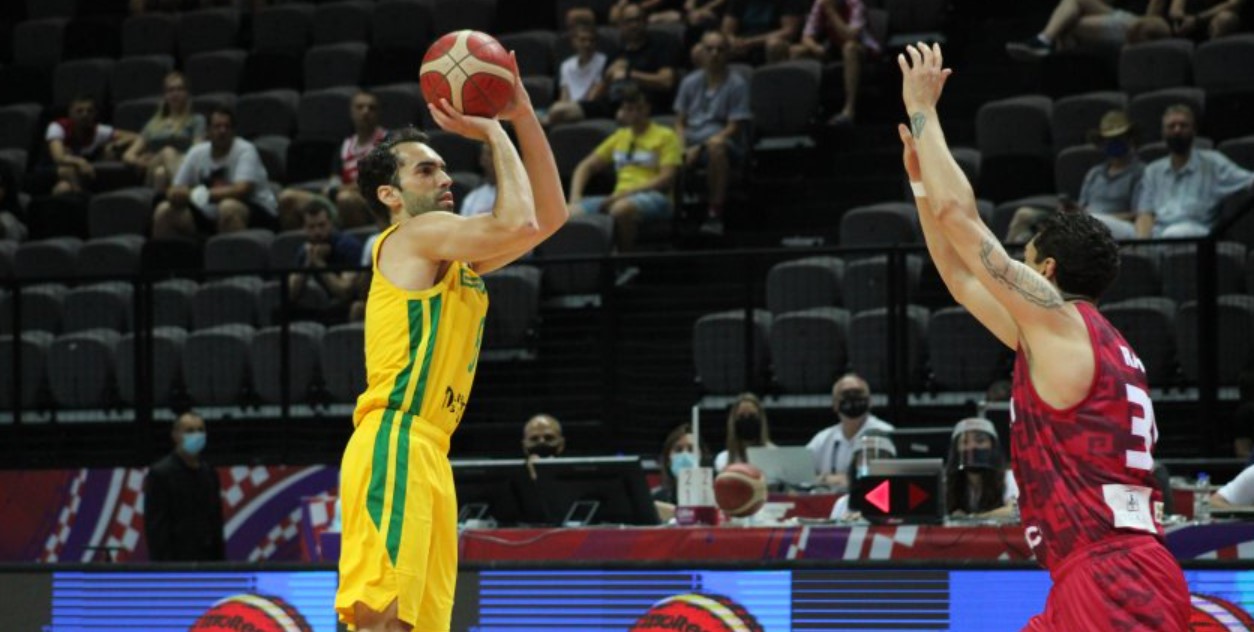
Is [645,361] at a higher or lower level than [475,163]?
lower

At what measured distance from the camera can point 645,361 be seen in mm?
13969

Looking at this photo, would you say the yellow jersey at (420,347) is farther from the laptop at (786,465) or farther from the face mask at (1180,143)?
the face mask at (1180,143)

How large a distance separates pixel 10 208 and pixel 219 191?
2742 millimetres

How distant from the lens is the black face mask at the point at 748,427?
12.4 metres

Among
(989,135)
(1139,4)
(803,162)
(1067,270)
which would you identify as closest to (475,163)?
(803,162)

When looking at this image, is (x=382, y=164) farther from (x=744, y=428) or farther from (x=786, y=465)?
(x=744, y=428)

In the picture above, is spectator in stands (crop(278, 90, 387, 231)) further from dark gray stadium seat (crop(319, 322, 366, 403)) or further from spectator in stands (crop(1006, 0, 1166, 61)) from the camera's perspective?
spectator in stands (crop(1006, 0, 1166, 61))

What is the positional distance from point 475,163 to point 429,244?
394 inches

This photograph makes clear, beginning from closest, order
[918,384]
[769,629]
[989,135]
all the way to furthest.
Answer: [769,629]
[918,384]
[989,135]

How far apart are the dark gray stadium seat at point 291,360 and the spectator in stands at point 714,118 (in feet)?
10.6

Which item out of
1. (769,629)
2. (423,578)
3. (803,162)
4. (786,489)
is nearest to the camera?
(423,578)

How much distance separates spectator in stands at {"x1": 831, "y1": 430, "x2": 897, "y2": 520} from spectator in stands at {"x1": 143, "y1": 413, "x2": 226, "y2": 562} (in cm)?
472

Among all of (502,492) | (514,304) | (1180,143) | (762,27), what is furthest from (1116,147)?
(502,492)

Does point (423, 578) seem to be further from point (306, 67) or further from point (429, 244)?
point (306, 67)
